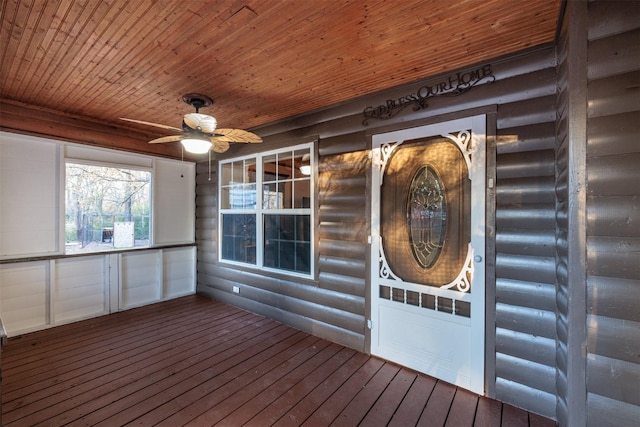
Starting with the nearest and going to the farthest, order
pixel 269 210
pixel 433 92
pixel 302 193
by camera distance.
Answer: pixel 433 92
pixel 302 193
pixel 269 210

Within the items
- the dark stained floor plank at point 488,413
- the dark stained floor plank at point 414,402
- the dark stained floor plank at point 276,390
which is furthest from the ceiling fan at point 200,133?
the dark stained floor plank at point 488,413

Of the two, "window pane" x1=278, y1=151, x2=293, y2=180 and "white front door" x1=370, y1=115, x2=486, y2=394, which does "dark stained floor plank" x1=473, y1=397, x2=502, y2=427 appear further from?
"window pane" x1=278, y1=151, x2=293, y2=180

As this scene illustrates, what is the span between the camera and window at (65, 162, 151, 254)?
392cm

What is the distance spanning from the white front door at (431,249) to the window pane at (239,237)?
2.10 meters

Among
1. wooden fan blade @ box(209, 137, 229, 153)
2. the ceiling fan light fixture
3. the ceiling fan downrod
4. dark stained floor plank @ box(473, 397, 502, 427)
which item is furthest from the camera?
the ceiling fan downrod

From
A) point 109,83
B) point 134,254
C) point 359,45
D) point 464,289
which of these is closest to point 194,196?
point 134,254

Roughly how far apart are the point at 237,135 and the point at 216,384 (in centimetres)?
239

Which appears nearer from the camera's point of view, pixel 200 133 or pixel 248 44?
pixel 248 44

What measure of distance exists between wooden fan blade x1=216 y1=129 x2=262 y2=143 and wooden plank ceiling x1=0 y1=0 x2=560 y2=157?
48 centimetres

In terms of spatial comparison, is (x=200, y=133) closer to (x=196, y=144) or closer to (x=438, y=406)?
(x=196, y=144)

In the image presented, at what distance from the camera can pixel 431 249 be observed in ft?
8.61

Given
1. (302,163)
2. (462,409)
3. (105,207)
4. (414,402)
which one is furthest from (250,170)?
(462,409)

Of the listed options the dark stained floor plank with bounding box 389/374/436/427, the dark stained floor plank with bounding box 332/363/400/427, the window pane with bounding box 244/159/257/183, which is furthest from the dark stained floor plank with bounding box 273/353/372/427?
the window pane with bounding box 244/159/257/183

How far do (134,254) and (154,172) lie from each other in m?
1.41
